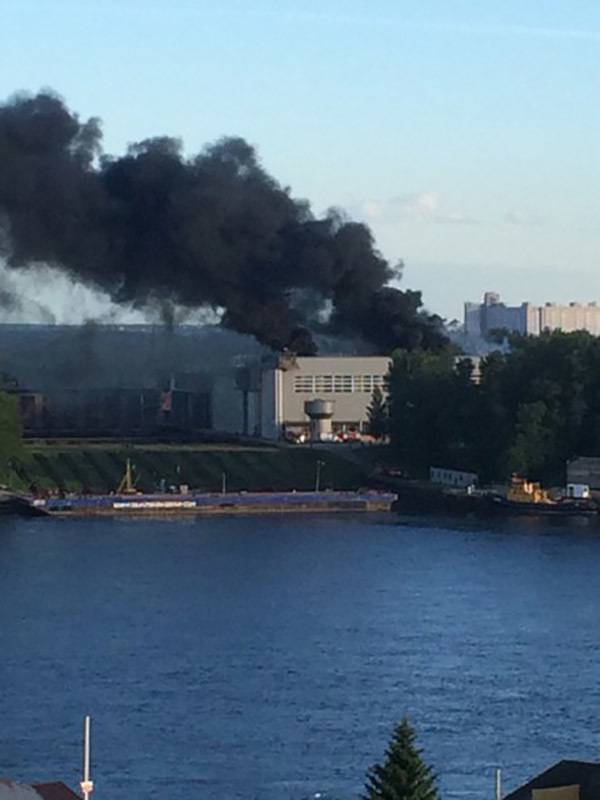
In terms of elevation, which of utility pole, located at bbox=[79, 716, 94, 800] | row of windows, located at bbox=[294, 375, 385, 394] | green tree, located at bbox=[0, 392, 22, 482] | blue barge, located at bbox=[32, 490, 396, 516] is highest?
row of windows, located at bbox=[294, 375, 385, 394]

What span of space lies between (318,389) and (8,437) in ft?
18.9

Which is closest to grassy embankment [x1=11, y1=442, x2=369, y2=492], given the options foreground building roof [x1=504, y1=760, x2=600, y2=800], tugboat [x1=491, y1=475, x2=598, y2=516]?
tugboat [x1=491, y1=475, x2=598, y2=516]

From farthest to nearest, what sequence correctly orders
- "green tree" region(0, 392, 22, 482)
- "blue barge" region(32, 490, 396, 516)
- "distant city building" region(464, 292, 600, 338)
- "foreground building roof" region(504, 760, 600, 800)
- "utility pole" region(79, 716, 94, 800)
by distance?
"distant city building" region(464, 292, 600, 338), "green tree" region(0, 392, 22, 482), "blue barge" region(32, 490, 396, 516), "foreground building roof" region(504, 760, 600, 800), "utility pole" region(79, 716, 94, 800)

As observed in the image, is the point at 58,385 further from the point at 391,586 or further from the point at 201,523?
the point at 391,586

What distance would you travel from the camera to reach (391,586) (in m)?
17.1

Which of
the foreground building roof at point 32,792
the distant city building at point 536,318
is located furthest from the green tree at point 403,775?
the distant city building at point 536,318

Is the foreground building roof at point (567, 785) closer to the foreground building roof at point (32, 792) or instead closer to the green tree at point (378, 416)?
the foreground building roof at point (32, 792)

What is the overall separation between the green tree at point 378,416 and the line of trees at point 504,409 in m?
0.58

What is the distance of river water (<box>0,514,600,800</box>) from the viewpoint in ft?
33.9

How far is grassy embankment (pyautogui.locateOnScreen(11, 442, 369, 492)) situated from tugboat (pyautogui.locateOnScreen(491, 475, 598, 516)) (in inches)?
102

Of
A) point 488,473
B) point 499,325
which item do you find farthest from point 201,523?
point 499,325

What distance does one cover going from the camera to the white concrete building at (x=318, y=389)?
31.0 m

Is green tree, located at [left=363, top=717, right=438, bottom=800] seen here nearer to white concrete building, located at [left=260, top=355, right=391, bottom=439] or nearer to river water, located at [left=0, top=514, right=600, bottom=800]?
river water, located at [left=0, top=514, right=600, bottom=800]

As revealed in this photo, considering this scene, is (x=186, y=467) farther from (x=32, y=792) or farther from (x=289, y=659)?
(x=32, y=792)
